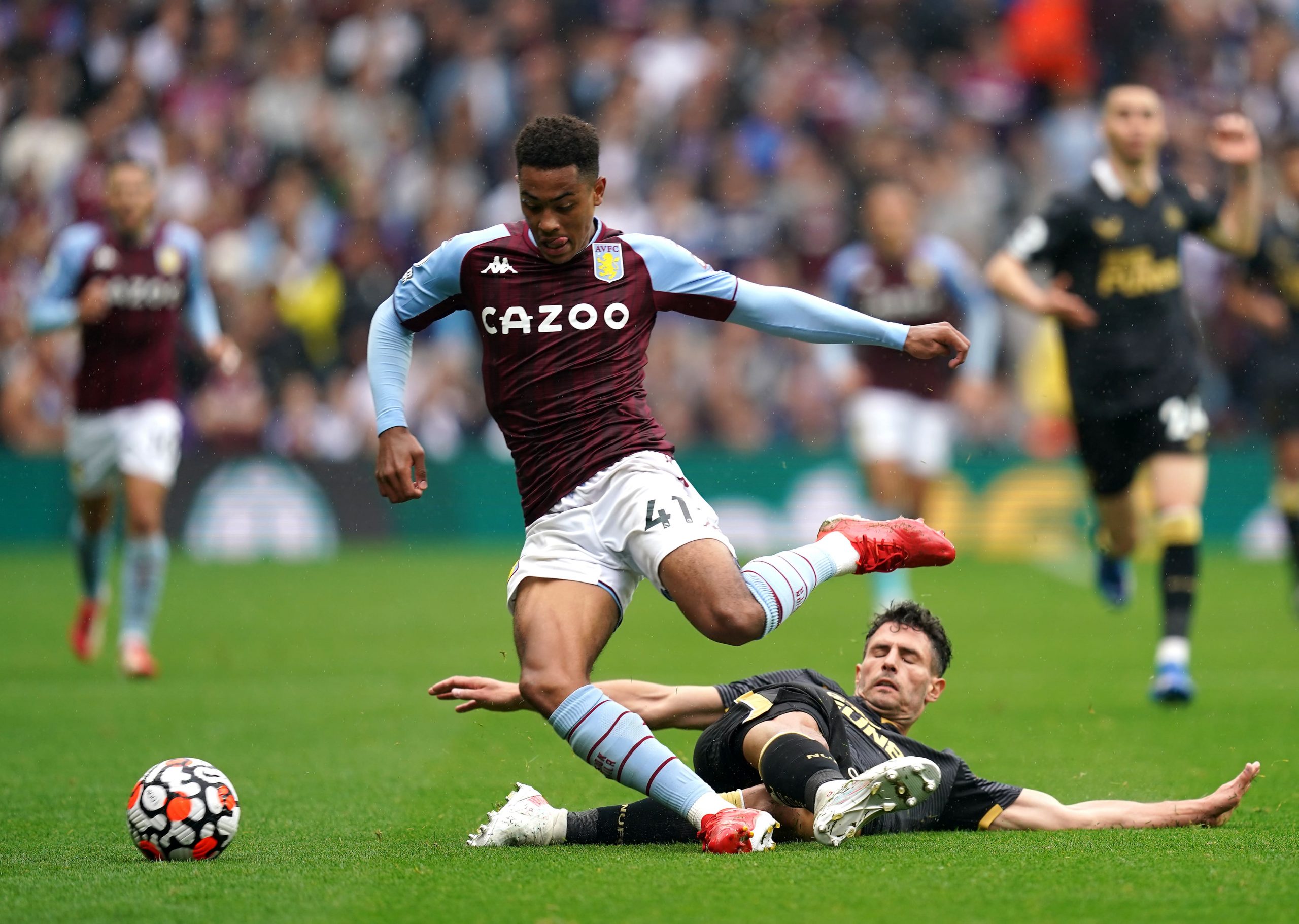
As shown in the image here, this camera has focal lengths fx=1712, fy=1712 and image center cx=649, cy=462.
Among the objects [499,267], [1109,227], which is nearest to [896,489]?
[1109,227]

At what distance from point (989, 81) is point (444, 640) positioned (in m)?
11.4

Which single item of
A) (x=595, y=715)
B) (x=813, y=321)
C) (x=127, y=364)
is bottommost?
(x=595, y=715)

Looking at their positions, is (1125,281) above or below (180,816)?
above

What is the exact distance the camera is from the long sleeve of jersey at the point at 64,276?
393 inches

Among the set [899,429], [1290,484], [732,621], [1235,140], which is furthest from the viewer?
[899,429]

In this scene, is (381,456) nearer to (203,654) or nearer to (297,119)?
(203,654)

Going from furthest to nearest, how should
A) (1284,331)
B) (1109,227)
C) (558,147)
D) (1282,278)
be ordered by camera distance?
(1284,331) → (1282,278) → (1109,227) → (558,147)

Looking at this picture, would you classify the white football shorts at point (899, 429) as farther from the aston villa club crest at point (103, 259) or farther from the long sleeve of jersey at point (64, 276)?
the long sleeve of jersey at point (64, 276)

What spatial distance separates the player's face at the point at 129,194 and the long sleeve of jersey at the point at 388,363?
16.2ft

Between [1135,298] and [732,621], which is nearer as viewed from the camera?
[732,621]

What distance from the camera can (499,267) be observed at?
546cm

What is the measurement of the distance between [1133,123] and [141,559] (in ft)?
19.6

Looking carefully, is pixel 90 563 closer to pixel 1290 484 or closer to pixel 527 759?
pixel 527 759

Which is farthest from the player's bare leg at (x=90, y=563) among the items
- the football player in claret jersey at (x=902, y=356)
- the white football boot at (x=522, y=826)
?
the white football boot at (x=522, y=826)
